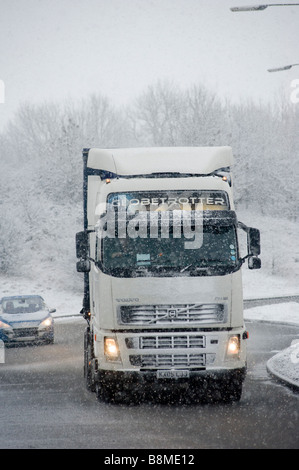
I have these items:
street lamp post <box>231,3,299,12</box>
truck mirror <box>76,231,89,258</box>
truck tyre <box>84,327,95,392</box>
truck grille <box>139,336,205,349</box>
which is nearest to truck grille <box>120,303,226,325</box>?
truck grille <box>139,336,205,349</box>

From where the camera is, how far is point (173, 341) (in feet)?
40.9

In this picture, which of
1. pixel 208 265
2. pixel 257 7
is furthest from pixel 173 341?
pixel 257 7

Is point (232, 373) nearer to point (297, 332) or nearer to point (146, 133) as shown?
point (297, 332)

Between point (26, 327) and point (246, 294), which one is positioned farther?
point (246, 294)

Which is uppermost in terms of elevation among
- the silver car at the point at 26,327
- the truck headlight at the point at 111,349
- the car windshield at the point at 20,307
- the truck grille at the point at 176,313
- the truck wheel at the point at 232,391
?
the truck grille at the point at 176,313

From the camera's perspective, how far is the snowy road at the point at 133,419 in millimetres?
9750

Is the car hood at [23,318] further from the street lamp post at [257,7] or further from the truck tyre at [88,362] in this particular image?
the street lamp post at [257,7]

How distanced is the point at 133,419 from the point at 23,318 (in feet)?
47.8

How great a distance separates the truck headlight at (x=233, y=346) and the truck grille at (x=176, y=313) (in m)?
0.35

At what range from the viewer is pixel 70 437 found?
10164mm

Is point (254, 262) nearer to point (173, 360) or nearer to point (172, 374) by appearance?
point (173, 360)

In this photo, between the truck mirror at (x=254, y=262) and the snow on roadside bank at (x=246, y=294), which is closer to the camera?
the truck mirror at (x=254, y=262)

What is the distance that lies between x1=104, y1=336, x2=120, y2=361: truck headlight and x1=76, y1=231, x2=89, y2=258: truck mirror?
1483 mm

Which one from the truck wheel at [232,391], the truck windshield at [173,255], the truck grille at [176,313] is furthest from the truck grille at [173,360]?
the truck windshield at [173,255]
